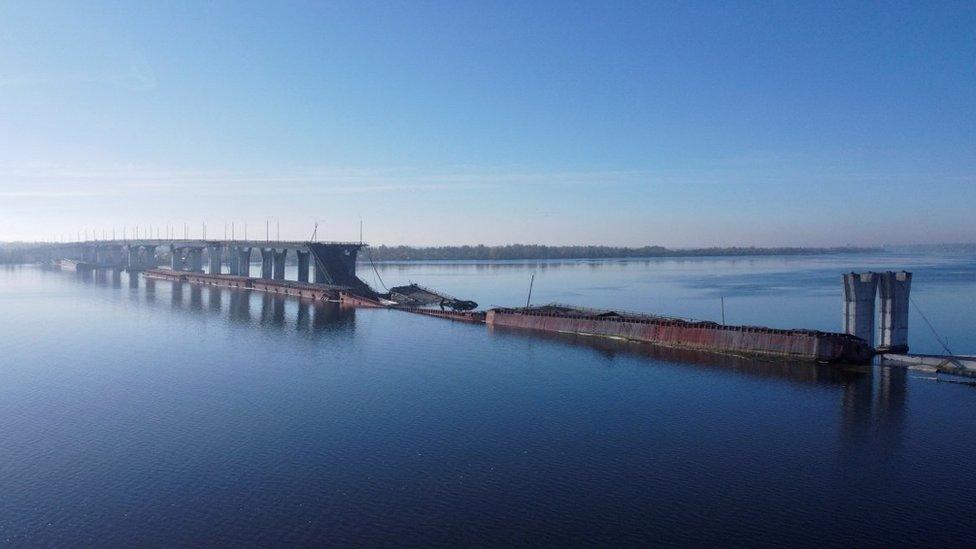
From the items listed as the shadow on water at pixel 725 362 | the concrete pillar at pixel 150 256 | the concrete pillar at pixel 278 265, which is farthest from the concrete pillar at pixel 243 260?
the shadow on water at pixel 725 362

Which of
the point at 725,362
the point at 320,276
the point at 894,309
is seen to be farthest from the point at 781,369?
the point at 320,276

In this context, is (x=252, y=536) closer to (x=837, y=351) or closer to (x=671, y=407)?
(x=671, y=407)

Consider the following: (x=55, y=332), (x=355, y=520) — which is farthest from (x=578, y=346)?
(x=55, y=332)

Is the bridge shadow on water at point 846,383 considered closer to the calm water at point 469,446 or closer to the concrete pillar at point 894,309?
the calm water at point 469,446

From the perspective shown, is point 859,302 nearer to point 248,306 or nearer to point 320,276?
point 248,306

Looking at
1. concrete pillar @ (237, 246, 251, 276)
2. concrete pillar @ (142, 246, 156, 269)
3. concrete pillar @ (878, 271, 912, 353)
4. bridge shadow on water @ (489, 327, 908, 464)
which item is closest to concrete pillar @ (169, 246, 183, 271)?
concrete pillar @ (142, 246, 156, 269)

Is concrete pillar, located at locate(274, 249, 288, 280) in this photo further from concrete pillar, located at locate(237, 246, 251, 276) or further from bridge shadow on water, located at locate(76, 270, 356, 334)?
concrete pillar, located at locate(237, 246, 251, 276)
